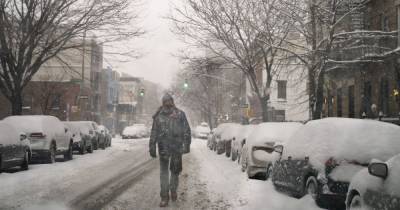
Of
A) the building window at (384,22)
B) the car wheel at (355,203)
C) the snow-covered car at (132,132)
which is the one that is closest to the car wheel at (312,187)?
the car wheel at (355,203)

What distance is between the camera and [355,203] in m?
7.48

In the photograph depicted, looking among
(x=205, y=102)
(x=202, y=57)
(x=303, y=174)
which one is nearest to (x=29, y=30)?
(x=202, y=57)

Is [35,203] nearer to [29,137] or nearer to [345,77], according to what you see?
[29,137]

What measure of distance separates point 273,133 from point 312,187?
5483 mm

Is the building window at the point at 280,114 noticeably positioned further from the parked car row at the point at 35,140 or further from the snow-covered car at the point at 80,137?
the parked car row at the point at 35,140

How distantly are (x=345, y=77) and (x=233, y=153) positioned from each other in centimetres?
1270

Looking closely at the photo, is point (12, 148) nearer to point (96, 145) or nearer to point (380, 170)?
point (380, 170)

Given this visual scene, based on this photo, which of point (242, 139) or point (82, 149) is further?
point (82, 149)

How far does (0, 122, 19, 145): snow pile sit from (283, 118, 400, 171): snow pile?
9374 mm

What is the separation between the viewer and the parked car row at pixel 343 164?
6.61 metres

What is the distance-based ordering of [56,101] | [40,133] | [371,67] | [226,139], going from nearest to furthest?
[40,133] < [226,139] < [371,67] < [56,101]

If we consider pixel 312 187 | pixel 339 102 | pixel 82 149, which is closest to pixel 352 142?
pixel 312 187

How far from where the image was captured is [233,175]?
1647cm

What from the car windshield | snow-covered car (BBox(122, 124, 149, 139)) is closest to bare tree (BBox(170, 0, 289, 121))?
the car windshield
